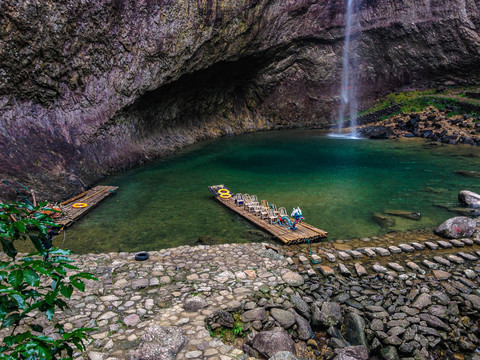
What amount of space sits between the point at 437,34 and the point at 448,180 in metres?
30.4

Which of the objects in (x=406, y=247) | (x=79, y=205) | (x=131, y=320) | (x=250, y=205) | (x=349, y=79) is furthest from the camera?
(x=349, y=79)

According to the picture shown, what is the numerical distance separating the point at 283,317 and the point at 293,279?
1833mm

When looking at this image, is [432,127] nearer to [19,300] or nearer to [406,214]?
[406,214]

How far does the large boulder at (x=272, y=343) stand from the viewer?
7.01 meters

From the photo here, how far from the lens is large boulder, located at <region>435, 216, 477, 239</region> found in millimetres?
13141

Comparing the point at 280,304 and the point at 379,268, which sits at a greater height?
the point at 280,304

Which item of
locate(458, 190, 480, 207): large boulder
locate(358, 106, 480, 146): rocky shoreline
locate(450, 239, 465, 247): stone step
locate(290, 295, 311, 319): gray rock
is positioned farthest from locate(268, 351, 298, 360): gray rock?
locate(358, 106, 480, 146): rocky shoreline

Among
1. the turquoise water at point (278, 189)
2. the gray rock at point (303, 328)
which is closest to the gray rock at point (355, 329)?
the gray rock at point (303, 328)

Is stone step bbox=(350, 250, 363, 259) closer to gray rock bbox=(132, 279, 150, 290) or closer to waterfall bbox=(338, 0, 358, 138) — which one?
gray rock bbox=(132, 279, 150, 290)

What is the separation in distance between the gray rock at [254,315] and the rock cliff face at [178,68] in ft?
47.3

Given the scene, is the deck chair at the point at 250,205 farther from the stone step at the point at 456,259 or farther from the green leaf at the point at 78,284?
the green leaf at the point at 78,284

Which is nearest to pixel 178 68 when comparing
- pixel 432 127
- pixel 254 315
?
pixel 254 315

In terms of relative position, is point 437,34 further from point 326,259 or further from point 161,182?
point 326,259

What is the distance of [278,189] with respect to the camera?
20.8 m
